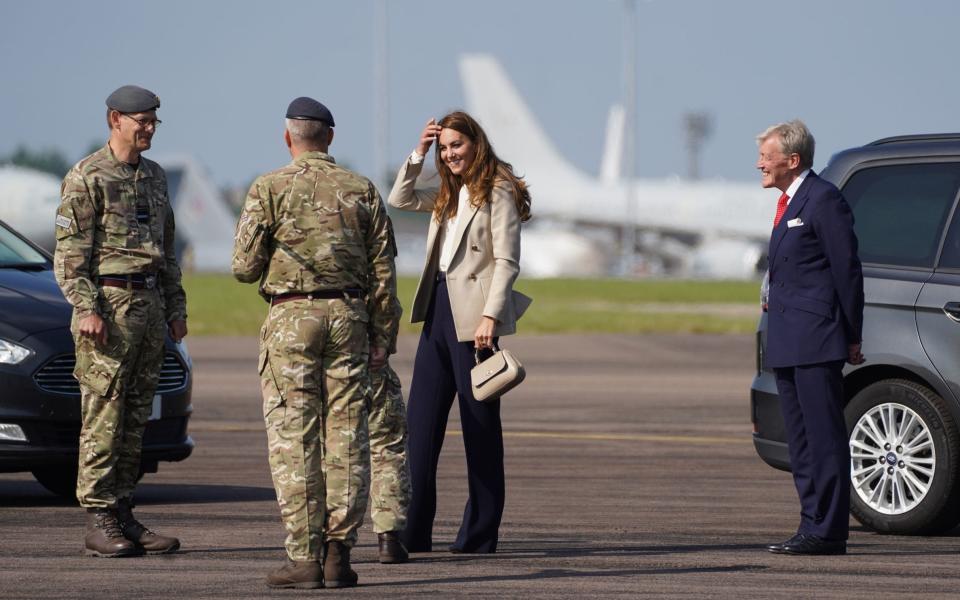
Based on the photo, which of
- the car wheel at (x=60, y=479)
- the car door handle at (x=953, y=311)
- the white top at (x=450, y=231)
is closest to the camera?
the white top at (x=450, y=231)

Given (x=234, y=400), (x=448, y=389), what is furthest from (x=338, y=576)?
(x=234, y=400)

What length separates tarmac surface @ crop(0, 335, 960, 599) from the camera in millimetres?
6531

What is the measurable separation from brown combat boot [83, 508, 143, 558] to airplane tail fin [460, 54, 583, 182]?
70.4 m

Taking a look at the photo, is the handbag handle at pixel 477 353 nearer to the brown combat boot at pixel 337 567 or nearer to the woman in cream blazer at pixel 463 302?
the woman in cream blazer at pixel 463 302

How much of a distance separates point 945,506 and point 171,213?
372 cm

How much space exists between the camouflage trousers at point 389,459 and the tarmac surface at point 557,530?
222 millimetres

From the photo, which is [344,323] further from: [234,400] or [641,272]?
[641,272]

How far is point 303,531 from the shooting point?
21.0 ft

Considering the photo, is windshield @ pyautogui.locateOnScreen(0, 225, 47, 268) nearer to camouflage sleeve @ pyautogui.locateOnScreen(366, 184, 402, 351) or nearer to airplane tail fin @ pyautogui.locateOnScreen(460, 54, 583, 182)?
camouflage sleeve @ pyautogui.locateOnScreen(366, 184, 402, 351)

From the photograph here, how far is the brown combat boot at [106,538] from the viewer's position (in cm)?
718

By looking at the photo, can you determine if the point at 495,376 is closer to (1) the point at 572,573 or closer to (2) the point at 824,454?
(1) the point at 572,573

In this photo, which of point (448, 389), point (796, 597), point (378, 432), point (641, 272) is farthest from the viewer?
point (641, 272)

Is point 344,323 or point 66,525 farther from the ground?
point 344,323

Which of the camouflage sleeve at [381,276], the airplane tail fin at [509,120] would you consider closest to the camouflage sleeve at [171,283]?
the camouflage sleeve at [381,276]
